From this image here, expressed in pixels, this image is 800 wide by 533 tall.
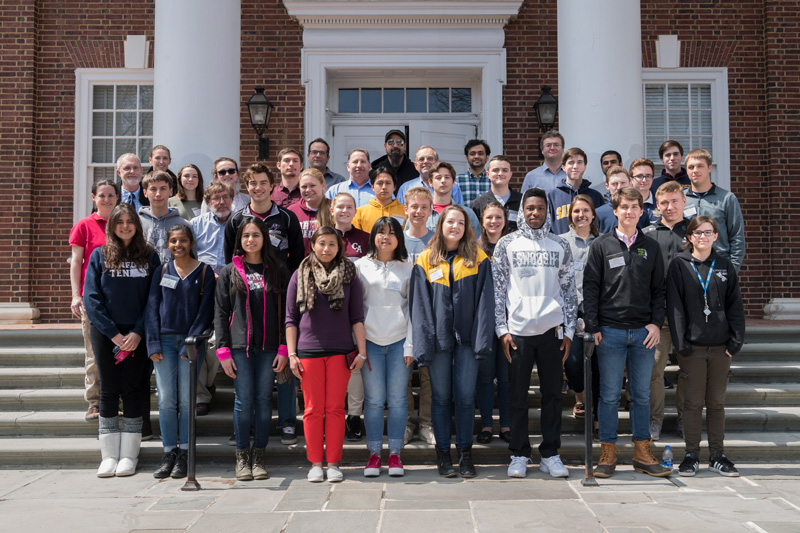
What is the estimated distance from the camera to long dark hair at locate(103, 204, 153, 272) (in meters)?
5.31

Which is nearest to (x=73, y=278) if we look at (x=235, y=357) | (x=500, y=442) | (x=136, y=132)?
(x=235, y=357)

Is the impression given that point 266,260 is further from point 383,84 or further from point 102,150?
point 102,150

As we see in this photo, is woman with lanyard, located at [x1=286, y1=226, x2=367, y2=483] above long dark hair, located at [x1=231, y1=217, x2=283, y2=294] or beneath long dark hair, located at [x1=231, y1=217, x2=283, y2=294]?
beneath

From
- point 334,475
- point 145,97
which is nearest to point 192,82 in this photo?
point 145,97

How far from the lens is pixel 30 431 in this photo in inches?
235

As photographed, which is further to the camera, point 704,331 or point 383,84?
point 383,84

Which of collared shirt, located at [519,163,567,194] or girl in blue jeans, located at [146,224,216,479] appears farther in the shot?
collared shirt, located at [519,163,567,194]

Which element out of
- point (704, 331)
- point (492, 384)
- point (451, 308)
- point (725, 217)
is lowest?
point (492, 384)

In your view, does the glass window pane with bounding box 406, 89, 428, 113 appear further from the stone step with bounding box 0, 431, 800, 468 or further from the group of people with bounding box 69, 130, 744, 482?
the stone step with bounding box 0, 431, 800, 468

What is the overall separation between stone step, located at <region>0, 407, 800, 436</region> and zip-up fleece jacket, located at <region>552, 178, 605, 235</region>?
1.64m

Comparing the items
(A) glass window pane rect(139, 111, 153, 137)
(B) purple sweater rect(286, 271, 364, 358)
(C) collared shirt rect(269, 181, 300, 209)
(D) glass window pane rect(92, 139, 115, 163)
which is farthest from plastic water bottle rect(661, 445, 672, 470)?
(D) glass window pane rect(92, 139, 115, 163)

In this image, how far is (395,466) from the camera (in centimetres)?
506

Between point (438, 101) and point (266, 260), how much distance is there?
5.48m

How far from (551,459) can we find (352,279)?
6.34ft
